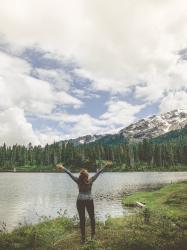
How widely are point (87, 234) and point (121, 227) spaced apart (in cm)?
266

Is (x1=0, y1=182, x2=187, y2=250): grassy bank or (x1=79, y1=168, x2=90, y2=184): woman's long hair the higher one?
(x1=79, y1=168, x2=90, y2=184): woman's long hair

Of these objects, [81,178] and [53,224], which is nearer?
[81,178]

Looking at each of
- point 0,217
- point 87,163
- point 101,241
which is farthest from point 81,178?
point 0,217

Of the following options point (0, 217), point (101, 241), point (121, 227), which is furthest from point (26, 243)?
point (0, 217)

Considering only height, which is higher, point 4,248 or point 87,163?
point 87,163

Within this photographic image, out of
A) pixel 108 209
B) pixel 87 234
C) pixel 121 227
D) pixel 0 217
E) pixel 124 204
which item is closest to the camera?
pixel 87 234

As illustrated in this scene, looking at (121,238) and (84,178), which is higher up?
(84,178)

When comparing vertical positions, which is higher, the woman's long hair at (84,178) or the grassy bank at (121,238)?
the woman's long hair at (84,178)

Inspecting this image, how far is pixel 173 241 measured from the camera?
19203 millimetres

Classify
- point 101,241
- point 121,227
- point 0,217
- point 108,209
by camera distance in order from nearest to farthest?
1. point 101,241
2. point 121,227
3. point 0,217
4. point 108,209

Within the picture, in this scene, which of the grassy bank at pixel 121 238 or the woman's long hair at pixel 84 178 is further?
the woman's long hair at pixel 84 178

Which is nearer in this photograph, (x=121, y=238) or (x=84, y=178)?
(x=121, y=238)

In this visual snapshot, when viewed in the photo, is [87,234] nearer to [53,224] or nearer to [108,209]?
[53,224]

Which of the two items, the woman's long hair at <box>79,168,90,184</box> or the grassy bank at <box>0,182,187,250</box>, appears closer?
the grassy bank at <box>0,182,187,250</box>
